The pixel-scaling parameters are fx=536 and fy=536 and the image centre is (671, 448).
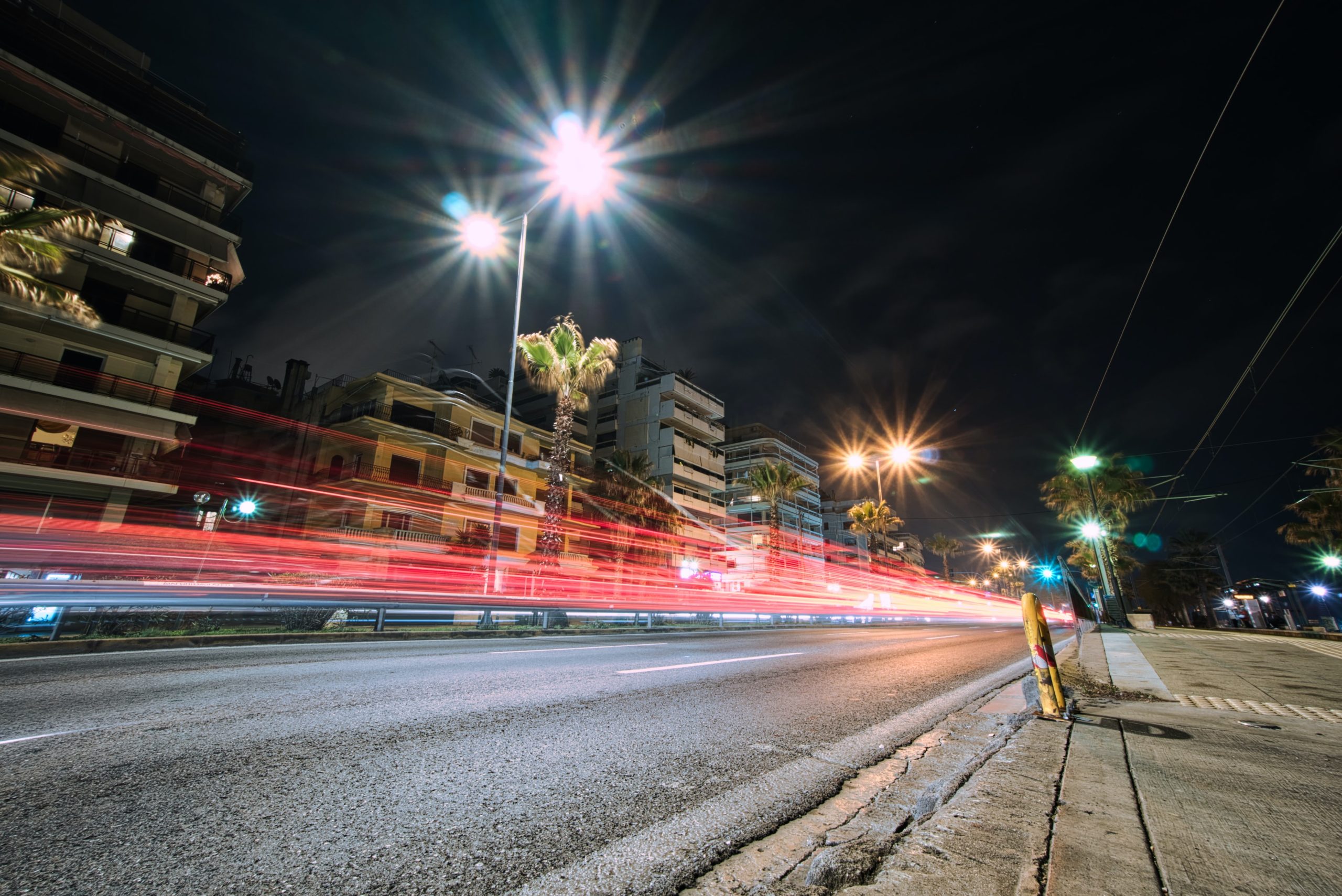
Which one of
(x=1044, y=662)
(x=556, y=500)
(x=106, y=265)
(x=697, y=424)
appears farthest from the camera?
(x=697, y=424)

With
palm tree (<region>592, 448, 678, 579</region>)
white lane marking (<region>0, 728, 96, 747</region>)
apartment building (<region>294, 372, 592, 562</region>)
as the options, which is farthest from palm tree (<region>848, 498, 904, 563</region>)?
white lane marking (<region>0, 728, 96, 747</region>)

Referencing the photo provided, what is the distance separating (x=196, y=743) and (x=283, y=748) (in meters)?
0.56

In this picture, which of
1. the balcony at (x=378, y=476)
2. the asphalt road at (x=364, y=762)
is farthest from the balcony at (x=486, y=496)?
the asphalt road at (x=364, y=762)

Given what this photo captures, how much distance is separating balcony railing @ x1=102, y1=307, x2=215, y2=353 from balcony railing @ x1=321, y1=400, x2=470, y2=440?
6896mm

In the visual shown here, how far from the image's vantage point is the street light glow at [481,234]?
1798 centimetres

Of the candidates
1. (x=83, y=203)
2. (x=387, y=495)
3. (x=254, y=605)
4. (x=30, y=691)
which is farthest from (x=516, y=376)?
(x=30, y=691)

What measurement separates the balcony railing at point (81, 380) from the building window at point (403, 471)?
893 centimetres

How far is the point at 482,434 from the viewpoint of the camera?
109ft

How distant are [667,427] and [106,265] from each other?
33498mm

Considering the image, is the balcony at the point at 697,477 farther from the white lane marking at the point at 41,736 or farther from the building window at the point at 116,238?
the white lane marking at the point at 41,736

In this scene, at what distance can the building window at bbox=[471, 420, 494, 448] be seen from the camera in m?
32.4

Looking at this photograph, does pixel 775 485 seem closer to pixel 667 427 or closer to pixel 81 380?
pixel 667 427

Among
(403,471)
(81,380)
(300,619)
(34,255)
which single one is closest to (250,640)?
(300,619)

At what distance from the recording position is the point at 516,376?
51.8m
